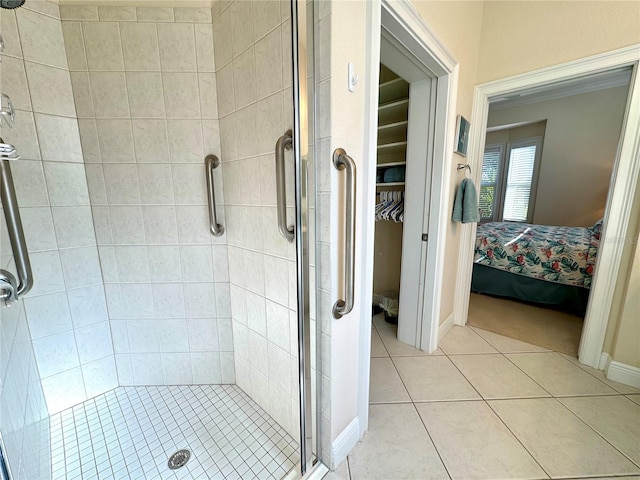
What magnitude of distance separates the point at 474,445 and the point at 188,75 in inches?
88.9

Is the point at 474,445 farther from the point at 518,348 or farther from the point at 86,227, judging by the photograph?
the point at 86,227

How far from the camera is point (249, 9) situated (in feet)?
3.62

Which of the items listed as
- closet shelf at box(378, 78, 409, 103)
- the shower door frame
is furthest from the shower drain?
closet shelf at box(378, 78, 409, 103)

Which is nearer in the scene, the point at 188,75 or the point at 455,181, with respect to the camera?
the point at 188,75

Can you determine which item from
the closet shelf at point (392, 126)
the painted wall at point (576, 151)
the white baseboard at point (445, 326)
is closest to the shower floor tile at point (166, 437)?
the white baseboard at point (445, 326)

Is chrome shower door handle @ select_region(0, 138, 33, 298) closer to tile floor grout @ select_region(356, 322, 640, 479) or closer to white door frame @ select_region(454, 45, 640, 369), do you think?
tile floor grout @ select_region(356, 322, 640, 479)

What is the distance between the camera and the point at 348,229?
892mm

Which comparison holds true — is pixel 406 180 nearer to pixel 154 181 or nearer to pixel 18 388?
pixel 154 181

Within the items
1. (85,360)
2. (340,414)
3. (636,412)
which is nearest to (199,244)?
(85,360)

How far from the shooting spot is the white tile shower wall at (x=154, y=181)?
1.26 m

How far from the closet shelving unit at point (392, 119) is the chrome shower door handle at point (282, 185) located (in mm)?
1261

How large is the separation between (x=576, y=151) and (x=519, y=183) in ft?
2.93

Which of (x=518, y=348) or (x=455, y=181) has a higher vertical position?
(x=455, y=181)

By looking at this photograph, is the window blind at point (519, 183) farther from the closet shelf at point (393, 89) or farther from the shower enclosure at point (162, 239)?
the shower enclosure at point (162, 239)
